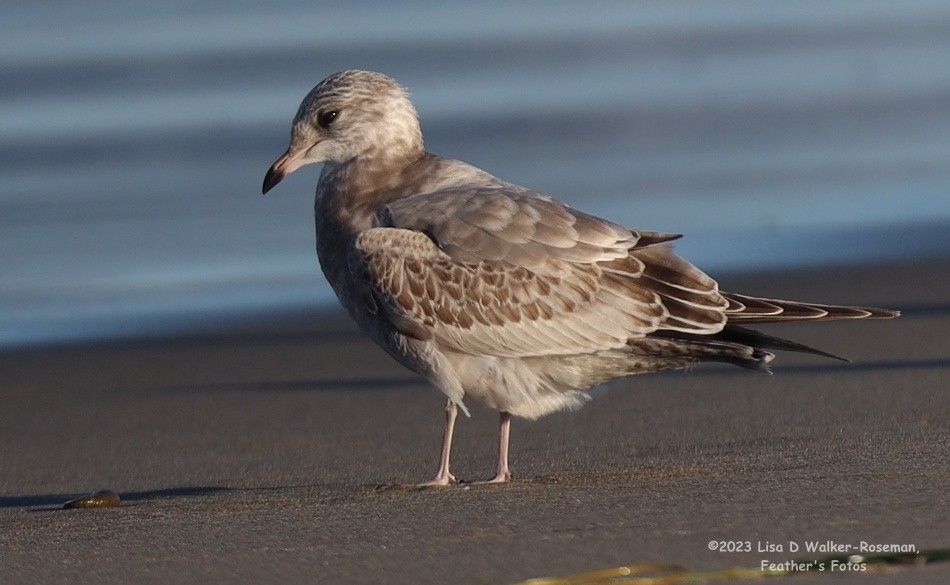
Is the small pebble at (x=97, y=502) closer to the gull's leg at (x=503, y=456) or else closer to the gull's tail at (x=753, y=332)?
the gull's leg at (x=503, y=456)

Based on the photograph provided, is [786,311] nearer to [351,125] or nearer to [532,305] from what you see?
[532,305]

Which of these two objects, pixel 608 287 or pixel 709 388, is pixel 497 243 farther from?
pixel 709 388

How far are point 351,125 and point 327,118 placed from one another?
110mm

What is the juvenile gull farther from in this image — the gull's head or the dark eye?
the dark eye

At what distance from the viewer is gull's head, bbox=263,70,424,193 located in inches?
296

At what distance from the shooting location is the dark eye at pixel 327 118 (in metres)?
7.54

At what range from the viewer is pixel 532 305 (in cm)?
670

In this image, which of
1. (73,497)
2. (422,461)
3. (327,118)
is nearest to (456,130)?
(327,118)

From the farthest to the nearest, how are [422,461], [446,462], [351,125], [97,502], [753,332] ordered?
[351,125], [422,461], [753,332], [446,462], [97,502]

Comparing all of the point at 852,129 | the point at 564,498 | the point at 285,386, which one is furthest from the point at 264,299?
the point at 852,129

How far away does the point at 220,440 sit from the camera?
25.5 feet

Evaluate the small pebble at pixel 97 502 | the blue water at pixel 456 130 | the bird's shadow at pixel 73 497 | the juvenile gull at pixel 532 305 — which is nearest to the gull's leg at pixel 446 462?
the juvenile gull at pixel 532 305

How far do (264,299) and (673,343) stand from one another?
5.18 metres

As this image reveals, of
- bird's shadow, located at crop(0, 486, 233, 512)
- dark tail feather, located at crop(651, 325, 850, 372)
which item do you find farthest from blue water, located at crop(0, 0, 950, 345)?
dark tail feather, located at crop(651, 325, 850, 372)
